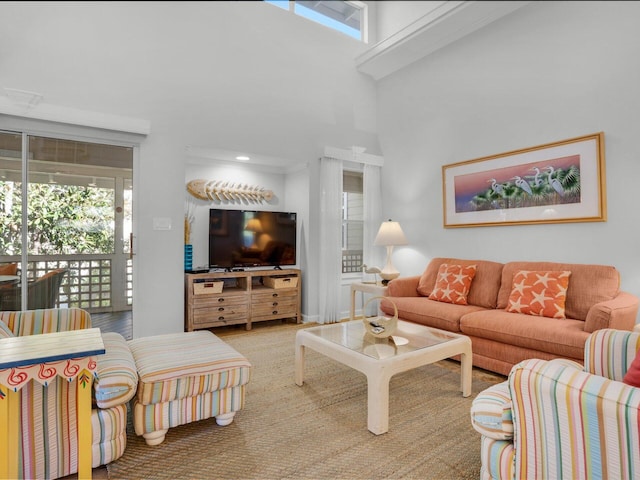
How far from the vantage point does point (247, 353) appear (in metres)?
A: 3.04

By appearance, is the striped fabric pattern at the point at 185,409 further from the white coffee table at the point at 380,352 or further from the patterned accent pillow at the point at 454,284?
the patterned accent pillow at the point at 454,284

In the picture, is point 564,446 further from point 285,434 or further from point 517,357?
point 517,357

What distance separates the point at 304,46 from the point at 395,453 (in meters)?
1.66

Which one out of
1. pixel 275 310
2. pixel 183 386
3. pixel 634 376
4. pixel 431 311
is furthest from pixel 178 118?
pixel 634 376

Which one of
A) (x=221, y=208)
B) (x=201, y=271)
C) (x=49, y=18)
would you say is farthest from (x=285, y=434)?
(x=221, y=208)


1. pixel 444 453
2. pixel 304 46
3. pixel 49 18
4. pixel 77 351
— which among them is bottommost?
pixel 444 453

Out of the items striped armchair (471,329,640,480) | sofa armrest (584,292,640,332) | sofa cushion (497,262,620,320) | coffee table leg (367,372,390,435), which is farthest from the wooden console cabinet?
striped armchair (471,329,640,480)

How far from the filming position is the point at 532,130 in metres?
3.11

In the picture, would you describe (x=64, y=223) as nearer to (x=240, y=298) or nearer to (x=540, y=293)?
(x=240, y=298)

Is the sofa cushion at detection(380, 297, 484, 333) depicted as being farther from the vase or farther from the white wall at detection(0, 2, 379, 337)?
the vase

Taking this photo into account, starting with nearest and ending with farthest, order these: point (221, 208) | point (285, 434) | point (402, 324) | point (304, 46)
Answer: point (304, 46) → point (285, 434) → point (402, 324) → point (221, 208)

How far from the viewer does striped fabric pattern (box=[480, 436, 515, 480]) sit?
1167 mm

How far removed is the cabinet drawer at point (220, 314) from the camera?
3535 mm

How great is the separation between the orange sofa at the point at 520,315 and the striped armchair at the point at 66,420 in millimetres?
2205
